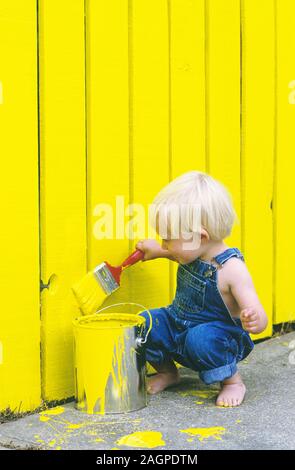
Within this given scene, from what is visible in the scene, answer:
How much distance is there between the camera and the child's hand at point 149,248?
2.67m

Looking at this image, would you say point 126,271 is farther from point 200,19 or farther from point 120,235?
point 200,19

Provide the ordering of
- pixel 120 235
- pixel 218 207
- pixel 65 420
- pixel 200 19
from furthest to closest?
pixel 200 19 < pixel 120 235 < pixel 218 207 < pixel 65 420

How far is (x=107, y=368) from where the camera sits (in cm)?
240

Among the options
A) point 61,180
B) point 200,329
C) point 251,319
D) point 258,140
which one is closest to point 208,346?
point 200,329

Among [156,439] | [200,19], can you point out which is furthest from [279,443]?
[200,19]

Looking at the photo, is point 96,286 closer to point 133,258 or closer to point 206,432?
point 133,258

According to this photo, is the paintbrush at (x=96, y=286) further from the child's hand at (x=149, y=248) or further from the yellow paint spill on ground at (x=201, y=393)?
the yellow paint spill on ground at (x=201, y=393)

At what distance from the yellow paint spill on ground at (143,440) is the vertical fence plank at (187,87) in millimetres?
751

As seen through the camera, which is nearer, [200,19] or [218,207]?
[218,207]

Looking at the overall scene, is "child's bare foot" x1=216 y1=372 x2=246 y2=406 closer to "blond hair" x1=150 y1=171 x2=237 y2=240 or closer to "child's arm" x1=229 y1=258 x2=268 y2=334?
"child's arm" x1=229 y1=258 x2=268 y2=334

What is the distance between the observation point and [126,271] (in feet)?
8.93

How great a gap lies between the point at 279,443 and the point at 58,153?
38.0 inches

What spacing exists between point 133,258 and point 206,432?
24.3 inches
